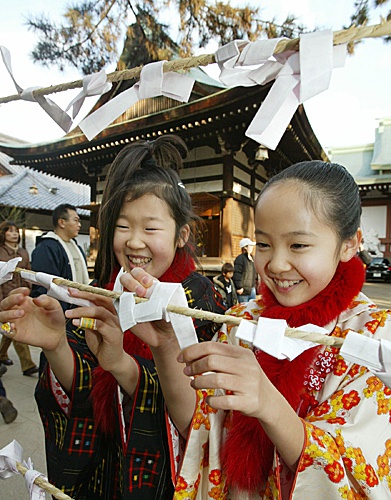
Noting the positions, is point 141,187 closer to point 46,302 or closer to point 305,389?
point 46,302

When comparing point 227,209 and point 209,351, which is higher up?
point 227,209

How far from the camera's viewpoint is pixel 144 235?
1149 millimetres

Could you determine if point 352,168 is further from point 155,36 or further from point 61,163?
point 155,36

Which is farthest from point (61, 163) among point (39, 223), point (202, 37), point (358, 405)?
point (358, 405)

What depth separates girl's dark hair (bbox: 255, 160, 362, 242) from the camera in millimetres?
845

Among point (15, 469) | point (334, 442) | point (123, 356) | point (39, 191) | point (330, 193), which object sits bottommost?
point (15, 469)

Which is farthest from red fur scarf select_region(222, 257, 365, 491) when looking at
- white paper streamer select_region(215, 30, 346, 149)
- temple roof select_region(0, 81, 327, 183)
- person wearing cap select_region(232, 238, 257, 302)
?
person wearing cap select_region(232, 238, 257, 302)

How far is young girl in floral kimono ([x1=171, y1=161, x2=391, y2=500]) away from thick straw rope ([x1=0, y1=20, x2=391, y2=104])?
356 mm

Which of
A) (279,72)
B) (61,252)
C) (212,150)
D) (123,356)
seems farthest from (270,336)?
(212,150)

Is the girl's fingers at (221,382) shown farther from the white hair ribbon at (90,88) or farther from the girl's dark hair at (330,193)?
the white hair ribbon at (90,88)

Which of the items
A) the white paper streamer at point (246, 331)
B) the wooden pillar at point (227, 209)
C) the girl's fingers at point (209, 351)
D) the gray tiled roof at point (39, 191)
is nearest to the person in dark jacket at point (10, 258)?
the girl's fingers at point (209, 351)

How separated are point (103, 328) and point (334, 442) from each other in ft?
1.97

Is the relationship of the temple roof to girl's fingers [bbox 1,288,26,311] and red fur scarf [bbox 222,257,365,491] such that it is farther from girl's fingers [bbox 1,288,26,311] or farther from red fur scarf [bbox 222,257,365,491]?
girl's fingers [bbox 1,288,26,311]

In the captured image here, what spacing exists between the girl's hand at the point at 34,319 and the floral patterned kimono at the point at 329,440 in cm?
49
